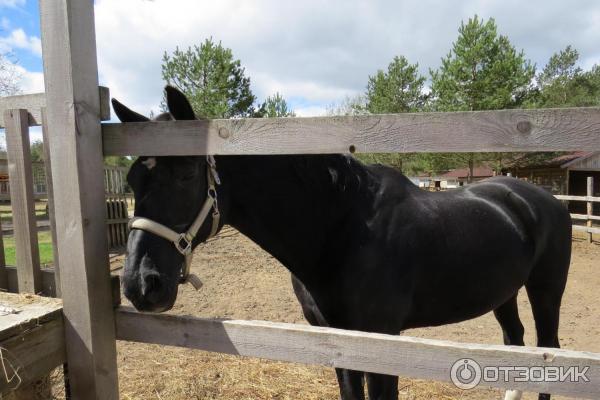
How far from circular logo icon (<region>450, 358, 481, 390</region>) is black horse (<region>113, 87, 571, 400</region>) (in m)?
0.79

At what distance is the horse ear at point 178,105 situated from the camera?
1521mm

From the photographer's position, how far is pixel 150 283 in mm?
1401

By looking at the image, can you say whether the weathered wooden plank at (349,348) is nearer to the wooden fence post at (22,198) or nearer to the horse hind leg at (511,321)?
the wooden fence post at (22,198)

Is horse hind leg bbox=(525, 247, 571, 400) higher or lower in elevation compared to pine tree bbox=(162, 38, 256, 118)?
Answer: lower

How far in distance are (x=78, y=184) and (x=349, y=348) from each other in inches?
45.8

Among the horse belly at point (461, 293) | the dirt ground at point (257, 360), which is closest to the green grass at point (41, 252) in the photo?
the dirt ground at point (257, 360)

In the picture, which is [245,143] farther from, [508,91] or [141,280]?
[508,91]

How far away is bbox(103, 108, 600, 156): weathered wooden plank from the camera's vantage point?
3.31ft

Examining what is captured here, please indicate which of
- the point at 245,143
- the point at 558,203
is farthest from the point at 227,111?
the point at 245,143

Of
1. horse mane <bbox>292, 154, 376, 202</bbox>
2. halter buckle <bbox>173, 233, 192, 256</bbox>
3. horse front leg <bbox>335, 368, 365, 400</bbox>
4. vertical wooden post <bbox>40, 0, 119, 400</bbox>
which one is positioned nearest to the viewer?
vertical wooden post <bbox>40, 0, 119, 400</bbox>

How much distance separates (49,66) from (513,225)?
3023mm

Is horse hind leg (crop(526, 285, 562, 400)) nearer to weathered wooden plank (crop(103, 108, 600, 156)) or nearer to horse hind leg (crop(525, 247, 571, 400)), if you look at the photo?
horse hind leg (crop(525, 247, 571, 400))

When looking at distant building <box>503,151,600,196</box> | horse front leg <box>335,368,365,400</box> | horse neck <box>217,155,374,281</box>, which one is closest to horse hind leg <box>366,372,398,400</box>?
horse front leg <box>335,368,365,400</box>

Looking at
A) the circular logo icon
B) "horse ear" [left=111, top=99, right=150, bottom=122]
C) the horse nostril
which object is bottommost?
the circular logo icon
